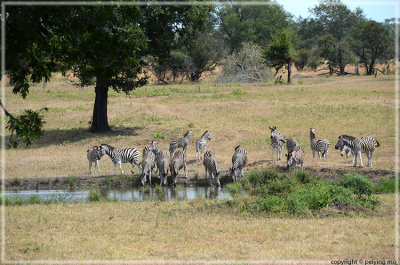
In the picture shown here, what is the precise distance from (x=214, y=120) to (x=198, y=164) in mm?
11518

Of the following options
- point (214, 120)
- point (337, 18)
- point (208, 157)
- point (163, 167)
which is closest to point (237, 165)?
point (208, 157)

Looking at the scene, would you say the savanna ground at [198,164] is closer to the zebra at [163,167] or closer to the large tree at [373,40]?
the zebra at [163,167]

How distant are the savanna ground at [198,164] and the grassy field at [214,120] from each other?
0.07 m

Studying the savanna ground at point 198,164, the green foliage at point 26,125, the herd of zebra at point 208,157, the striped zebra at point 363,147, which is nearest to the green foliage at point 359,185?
the savanna ground at point 198,164

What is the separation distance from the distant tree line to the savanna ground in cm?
294

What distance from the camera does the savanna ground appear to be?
11.8 metres

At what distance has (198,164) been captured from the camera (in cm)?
2500

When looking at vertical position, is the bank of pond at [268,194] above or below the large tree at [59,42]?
below

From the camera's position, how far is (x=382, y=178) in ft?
64.5

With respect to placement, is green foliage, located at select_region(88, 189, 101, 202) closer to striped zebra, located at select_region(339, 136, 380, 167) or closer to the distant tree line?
the distant tree line

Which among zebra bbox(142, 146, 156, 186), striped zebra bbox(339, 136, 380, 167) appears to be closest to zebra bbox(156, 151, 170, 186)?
zebra bbox(142, 146, 156, 186)

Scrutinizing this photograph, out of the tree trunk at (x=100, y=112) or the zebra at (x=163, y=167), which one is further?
the tree trunk at (x=100, y=112)

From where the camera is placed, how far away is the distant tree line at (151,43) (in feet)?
37.1

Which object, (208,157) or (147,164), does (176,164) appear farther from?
(208,157)
